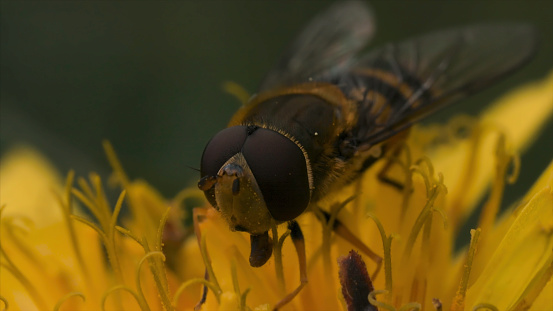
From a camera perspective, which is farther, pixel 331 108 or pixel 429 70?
pixel 429 70

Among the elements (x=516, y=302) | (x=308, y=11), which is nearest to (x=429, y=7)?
(x=308, y=11)

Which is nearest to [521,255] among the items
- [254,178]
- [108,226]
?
[254,178]

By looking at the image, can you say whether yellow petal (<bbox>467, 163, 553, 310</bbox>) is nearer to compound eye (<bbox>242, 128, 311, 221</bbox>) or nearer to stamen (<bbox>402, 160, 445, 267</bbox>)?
stamen (<bbox>402, 160, 445, 267</bbox>)

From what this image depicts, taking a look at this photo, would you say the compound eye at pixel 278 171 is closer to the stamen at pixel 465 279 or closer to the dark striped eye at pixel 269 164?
the dark striped eye at pixel 269 164

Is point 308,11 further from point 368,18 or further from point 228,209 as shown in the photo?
point 228,209

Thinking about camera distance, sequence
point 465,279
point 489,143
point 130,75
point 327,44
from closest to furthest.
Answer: point 465,279 → point 327,44 → point 489,143 → point 130,75

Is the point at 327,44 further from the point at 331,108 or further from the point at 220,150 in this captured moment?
the point at 220,150
